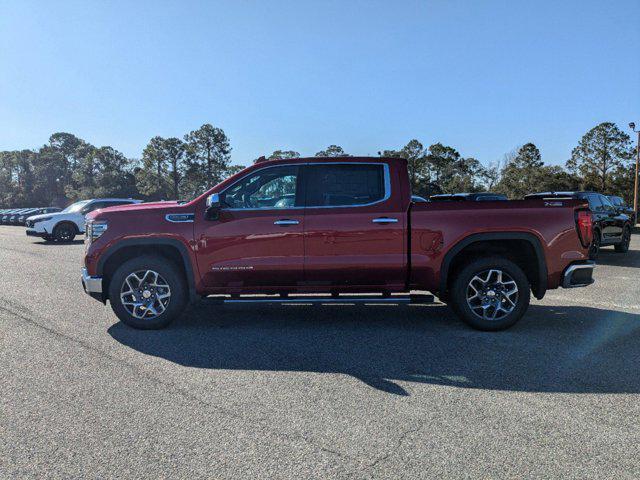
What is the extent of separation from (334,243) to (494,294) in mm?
1976

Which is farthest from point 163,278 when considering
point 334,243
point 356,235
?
point 356,235

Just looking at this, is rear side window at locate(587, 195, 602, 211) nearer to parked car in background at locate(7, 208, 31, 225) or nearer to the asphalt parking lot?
the asphalt parking lot

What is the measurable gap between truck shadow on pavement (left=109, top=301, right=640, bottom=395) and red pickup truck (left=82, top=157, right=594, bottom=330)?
41 centimetres

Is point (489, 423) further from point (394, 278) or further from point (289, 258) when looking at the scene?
point (289, 258)

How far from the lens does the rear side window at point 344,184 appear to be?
568cm

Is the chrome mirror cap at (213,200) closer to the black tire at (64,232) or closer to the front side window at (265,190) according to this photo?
the front side window at (265,190)

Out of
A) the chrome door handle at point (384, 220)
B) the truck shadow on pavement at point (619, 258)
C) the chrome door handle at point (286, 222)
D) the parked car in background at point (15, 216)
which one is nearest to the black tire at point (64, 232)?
the chrome door handle at point (286, 222)

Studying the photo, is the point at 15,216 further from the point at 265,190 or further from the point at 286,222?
the point at 286,222

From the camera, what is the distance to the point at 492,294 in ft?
18.6

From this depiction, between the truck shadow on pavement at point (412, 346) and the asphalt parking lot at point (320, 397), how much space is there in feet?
0.08

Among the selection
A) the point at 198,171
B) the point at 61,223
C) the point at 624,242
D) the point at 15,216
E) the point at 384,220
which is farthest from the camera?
the point at 198,171

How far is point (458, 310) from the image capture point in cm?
566

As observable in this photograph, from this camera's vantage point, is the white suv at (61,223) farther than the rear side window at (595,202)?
Yes

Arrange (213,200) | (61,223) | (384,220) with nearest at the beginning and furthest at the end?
(213,200)
(384,220)
(61,223)
